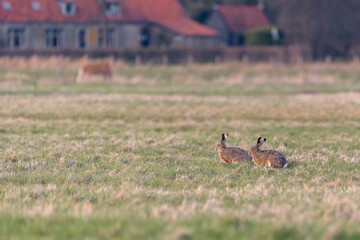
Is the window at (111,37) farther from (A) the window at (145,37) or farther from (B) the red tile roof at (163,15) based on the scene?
(A) the window at (145,37)

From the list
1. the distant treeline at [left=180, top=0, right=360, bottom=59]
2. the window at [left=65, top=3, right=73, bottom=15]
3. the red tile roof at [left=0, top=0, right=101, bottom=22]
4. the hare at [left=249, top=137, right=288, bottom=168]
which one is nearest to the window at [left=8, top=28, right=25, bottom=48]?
the red tile roof at [left=0, top=0, right=101, bottom=22]

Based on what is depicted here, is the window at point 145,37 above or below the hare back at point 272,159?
above

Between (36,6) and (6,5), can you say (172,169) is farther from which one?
(36,6)

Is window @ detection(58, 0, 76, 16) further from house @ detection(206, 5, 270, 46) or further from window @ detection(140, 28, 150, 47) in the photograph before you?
house @ detection(206, 5, 270, 46)

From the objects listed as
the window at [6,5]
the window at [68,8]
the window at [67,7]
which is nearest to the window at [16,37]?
the window at [6,5]

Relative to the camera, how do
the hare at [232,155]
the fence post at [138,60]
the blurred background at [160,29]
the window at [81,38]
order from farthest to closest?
the window at [81,38]
the blurred background at [160,29]
the fence post at [138,60]
the hare at [232,155]

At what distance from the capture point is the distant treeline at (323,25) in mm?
66562

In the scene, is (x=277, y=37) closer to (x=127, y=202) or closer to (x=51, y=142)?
(x=51, y=142)

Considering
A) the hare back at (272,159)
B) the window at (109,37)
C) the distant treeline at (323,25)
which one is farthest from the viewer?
the distant treeline at (323,25)

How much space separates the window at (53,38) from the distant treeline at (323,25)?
2380 cm

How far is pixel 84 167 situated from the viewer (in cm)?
1123

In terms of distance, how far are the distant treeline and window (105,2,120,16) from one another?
17.6m

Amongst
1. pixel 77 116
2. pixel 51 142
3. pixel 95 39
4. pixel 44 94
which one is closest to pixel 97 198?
pixel 51 142

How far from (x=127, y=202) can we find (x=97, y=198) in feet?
1.80
